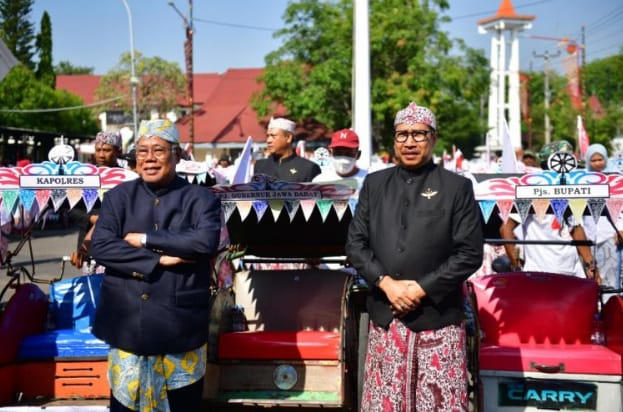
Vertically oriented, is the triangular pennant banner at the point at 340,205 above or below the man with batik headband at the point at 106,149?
below

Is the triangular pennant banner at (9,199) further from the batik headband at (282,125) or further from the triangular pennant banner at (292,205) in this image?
the batik headband at (282,125)

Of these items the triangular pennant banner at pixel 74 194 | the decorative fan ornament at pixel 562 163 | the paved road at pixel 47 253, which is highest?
the decorative fan ornament at pixel 562 163

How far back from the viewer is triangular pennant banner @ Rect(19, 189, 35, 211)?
16.3 feet

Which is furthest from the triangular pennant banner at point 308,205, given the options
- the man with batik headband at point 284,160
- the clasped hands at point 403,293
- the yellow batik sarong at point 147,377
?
the man with batik headband at point 284,160

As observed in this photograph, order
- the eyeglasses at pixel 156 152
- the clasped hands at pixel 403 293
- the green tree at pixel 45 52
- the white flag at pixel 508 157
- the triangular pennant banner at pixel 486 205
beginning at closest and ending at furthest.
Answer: the clasped hands at pixel 403 293 < the eyeglasses at pixel 156 152 < the triangular pennant banner at pixel 486 205 < the white flag at pixel 508 157 < the green tree at pixel 45 52

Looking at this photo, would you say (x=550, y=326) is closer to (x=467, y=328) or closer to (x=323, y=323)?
(x=467, y=328)

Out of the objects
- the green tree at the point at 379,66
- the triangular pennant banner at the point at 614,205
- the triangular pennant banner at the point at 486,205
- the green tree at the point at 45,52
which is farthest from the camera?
the green tree at the point at 45,52

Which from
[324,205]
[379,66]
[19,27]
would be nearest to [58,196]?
[324,205]

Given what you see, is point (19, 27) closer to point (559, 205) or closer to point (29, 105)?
point (29, 105)

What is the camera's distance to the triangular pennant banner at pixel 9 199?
493cm

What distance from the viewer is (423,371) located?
3.98 metres

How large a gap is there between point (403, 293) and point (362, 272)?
0.28 metres

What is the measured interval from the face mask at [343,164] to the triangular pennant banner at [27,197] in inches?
122

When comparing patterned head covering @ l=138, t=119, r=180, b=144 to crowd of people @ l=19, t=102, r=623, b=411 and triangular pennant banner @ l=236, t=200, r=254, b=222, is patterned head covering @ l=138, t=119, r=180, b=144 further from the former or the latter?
triangular pennant banner @ l=236, t=200, r=254, b=222
